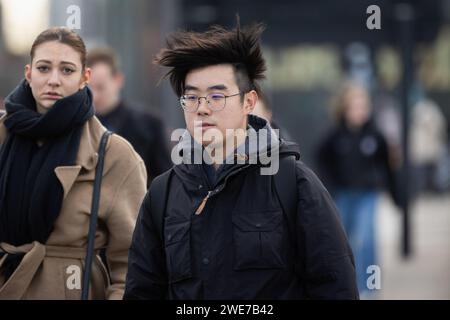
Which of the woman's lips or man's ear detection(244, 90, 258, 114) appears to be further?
the woman's lips

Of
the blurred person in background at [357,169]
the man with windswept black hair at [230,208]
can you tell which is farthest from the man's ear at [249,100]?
the blurred person in background at [357,169]

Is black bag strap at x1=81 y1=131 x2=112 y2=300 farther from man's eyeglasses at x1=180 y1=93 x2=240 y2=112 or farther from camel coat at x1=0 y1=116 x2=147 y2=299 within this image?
man's eyeglasses at x1=180 y1=93 x2=240 y2=112

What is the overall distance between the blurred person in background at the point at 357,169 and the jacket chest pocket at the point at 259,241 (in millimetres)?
6403

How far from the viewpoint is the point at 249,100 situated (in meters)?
4.01

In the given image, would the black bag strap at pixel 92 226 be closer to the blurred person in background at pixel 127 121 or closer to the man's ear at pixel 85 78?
the man's ear at pixel 85 78

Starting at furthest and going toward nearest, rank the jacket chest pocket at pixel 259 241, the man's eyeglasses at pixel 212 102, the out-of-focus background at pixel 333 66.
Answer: the out-of-focus background at pixel 333 66 → the man's eyeglasses at pixel 212 102 → the jacket chest pocket at pixel 259 241

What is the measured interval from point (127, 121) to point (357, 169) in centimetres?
379

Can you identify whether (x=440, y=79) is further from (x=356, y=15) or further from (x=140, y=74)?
(x=140, y=74)

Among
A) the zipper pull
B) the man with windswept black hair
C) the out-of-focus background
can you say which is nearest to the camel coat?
the man with windswept black hair

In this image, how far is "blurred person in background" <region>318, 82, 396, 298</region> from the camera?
10.2m

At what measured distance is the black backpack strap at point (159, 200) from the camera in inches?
154

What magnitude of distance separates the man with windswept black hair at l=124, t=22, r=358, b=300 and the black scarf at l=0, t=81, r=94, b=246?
62cm
